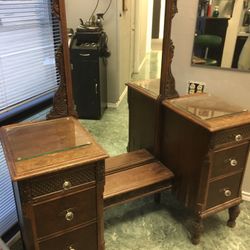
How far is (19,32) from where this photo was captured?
1306mm

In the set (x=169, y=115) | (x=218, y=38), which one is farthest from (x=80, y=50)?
(x=218, y=38)

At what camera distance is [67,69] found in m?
1.27

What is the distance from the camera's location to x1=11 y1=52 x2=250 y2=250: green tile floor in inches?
60.8

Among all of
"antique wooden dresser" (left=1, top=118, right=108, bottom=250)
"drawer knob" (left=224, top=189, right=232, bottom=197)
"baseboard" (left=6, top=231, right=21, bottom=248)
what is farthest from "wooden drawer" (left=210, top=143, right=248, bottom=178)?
A: "baseboard" (left=6, top=231, right=21, bottom=248)

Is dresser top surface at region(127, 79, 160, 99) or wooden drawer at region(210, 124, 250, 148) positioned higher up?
dresser top surface at region(127, 79, 160, 99)

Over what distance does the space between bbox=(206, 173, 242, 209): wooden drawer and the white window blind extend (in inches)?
38.9

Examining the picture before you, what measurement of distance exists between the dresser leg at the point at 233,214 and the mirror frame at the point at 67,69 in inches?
29.9

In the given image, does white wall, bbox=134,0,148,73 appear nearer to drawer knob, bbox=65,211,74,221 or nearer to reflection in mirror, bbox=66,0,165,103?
reflection in mirror, bbox=66,0,165,103

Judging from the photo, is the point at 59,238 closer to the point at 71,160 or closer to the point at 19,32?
the point at 71,160

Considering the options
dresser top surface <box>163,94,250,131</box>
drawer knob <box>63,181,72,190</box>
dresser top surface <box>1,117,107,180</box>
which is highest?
dresser top surface <box>163,94,250,131</box>

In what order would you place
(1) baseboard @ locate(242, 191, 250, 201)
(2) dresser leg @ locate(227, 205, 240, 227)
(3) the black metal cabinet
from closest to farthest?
1. (2) dresser leg @ locate(227, 205, 240, 227)
2. (3) the black metal cabinet
3. (1) baseboard @ locate(242, 191, 250, 201)

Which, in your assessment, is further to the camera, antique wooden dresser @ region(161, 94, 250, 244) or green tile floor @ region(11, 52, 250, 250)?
green tile floor @ region(11, 52, 250, 250)

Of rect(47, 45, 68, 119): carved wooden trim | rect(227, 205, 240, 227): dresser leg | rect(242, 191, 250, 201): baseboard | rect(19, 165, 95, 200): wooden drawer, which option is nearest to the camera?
rect(19, 165, 95, 200): wooden drawer

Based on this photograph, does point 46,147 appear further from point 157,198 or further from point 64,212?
point 157,198
